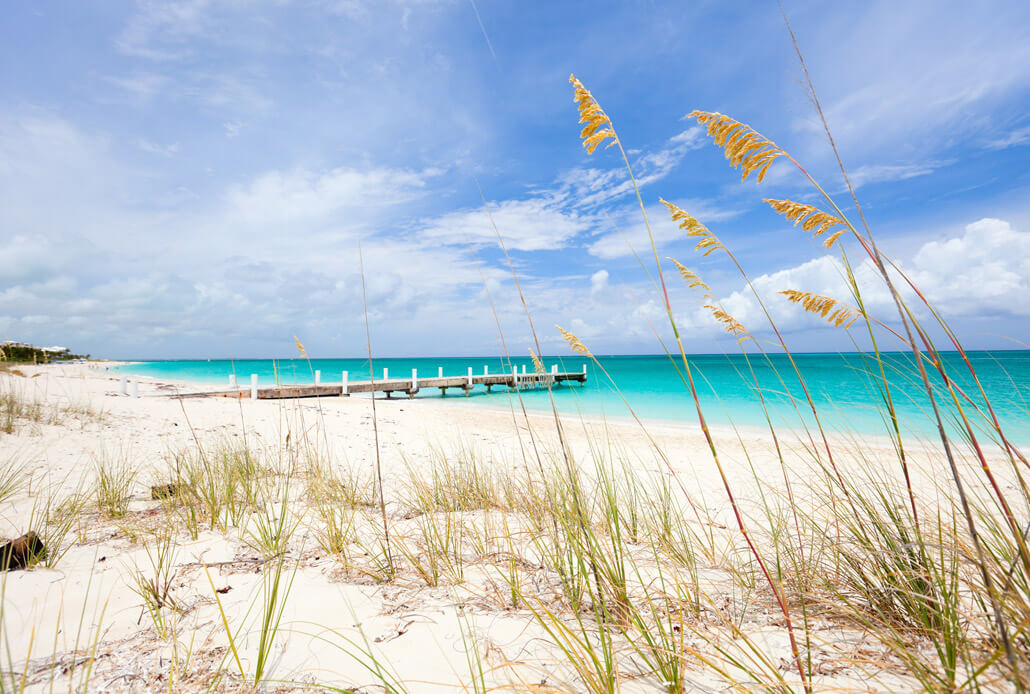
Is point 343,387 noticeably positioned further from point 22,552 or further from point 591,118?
point 591,118

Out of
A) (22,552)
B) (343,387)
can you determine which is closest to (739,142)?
(22,552)

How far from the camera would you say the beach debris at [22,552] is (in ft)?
7.62

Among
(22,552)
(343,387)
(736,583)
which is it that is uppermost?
(343,387)

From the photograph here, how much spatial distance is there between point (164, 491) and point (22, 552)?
1.21 m

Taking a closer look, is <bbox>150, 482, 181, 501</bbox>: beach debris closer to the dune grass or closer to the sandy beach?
the sandy beach

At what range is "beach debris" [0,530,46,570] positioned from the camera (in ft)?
7.62

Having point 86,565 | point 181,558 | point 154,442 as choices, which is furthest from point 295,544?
point 154,442

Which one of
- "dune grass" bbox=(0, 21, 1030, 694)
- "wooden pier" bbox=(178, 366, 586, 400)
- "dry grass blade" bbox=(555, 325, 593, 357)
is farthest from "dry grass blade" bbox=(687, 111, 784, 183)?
"wooden pier" bbox=(178, 366, 586, 400)

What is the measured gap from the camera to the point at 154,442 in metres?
6.71

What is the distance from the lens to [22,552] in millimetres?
2367

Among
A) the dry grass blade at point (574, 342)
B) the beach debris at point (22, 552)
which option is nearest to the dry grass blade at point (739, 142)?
the dry grass blade at point (574, 342)

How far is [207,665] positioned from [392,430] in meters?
8.40

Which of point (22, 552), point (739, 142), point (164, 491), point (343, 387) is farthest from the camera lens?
point (343, 387)

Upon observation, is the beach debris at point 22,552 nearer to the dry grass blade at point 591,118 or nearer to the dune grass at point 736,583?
the dune grass at point 736,583
